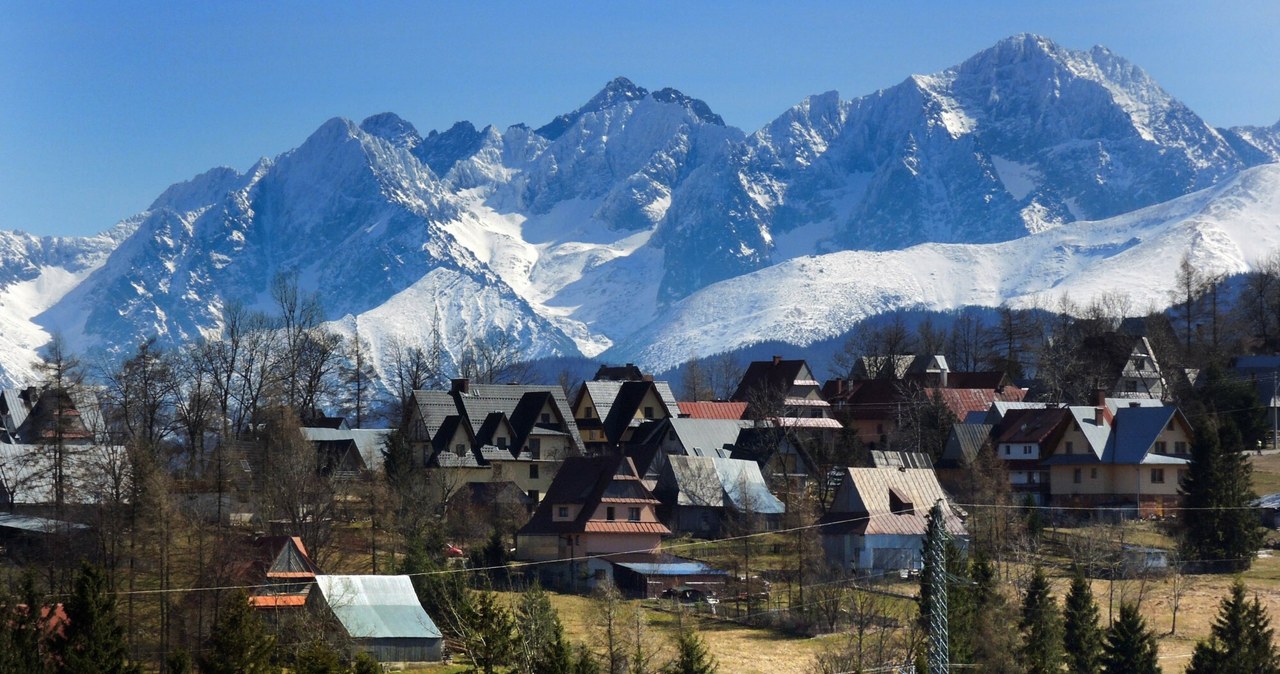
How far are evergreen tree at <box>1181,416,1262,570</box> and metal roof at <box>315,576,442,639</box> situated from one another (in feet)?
114

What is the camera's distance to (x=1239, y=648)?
68812mm

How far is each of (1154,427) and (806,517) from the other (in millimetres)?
25242

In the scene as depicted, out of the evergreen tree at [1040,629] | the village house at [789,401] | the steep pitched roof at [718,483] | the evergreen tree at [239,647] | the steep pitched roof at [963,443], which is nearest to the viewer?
the evergreen tree at [239,647]

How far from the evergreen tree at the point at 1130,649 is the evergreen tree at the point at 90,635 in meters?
32.1

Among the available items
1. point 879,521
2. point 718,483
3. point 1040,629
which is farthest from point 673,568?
point 1040,629

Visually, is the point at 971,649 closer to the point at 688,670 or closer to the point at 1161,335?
the point at 688,670

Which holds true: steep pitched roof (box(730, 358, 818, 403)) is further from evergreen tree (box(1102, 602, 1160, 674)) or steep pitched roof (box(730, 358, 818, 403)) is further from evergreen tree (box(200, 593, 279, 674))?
evergreen tree (box(200, 593, 279, 674))

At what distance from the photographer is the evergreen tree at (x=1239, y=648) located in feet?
224

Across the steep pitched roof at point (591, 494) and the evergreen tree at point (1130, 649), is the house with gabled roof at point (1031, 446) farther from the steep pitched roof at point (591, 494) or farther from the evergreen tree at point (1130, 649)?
the evergreen tree at point (1130, 649)

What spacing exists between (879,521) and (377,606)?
83.4 feet

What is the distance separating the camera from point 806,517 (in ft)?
297

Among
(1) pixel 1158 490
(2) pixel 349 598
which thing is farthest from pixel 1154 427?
(2) pixel 349 598

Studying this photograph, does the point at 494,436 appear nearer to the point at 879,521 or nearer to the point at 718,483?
the point at 718,483

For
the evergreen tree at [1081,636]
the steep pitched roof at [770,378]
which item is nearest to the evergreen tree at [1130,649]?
the evergreen tree at [1081,636]
